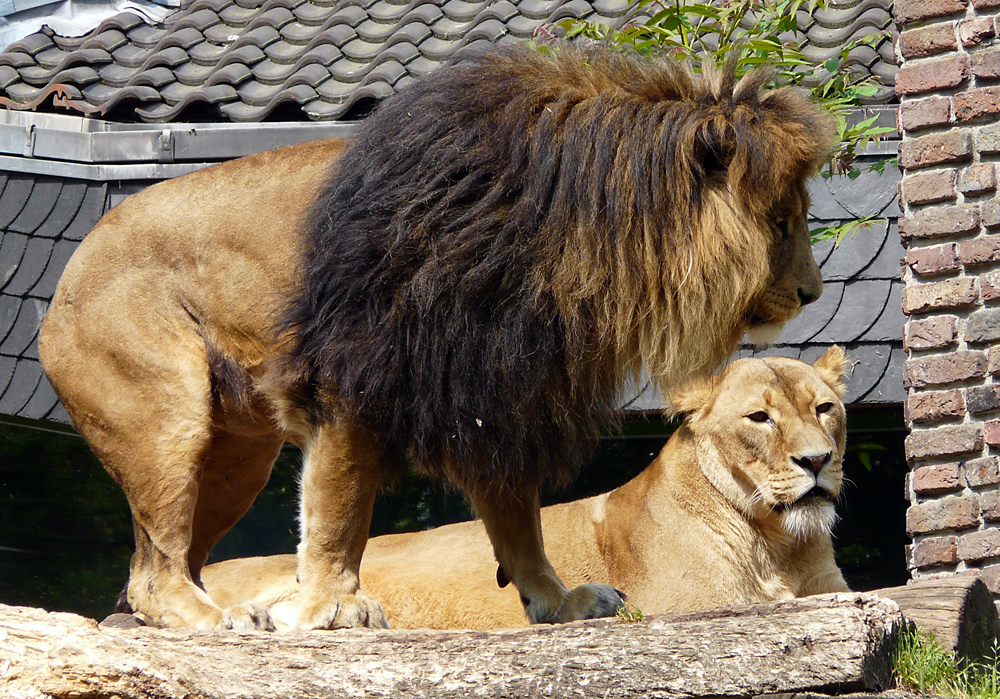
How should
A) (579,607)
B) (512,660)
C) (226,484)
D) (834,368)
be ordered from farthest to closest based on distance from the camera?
(834,368) → (226,484) → (579,607) → (512,660)

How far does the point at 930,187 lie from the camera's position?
14.3ft

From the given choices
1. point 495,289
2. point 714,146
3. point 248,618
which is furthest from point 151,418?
point 714,146

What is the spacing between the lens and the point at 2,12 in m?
6.22

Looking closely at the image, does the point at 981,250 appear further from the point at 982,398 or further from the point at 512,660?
the point at 512,660

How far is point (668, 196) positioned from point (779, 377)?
1659 millimetres

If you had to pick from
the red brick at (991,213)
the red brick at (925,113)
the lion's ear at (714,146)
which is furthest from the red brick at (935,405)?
the lion's ear at (714,146)

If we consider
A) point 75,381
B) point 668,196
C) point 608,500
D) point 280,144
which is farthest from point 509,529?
point 280,144

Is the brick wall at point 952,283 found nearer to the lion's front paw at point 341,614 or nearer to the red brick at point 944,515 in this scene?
the red brick at point 944,515

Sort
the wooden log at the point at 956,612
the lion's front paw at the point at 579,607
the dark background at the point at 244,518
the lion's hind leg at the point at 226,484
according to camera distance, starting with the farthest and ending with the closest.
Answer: the dark background at the point at 244,518 → the lion's hind leg at the point at 226,484 → the lion's front paw at the point at 579,607 → the wooden log at the point at 956,612

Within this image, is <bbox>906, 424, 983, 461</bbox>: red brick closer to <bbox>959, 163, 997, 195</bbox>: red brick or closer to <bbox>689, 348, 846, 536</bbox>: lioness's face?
<bbox>689, 348, 846, 536</bbox>: lioness's face

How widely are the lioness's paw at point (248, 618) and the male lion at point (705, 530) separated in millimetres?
1217

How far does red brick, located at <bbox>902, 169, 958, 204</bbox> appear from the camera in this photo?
432 cm

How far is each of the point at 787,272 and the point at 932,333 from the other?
1.69 metres

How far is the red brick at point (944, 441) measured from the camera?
425cm
